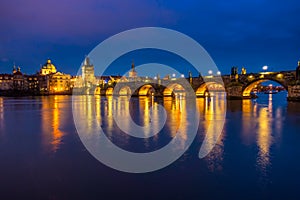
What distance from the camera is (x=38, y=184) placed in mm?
5840

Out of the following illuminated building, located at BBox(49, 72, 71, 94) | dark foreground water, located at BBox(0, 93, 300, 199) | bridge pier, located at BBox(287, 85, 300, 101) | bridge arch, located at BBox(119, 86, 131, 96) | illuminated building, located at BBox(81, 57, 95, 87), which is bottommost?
dark foreground water, located at BBox(0, 93, 300, 199)

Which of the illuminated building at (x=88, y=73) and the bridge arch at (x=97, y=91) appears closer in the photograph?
the bridge arch at (x=97, y=91)

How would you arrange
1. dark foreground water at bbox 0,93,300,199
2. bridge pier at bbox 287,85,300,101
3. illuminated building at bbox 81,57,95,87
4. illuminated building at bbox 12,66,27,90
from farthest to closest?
illuminated building at bbox 81,57,95,87
illuminated building at bbox 12,66,27,90
bridge pier at bbox 287,85,300,101
dark foreground water at bbox 0,93,300,199

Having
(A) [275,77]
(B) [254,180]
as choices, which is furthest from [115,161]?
(A) [275,77]

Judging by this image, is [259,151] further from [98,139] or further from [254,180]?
[98,139]

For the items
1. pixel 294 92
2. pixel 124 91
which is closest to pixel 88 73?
pixel 124 91

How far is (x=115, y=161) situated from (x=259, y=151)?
16.8 feet

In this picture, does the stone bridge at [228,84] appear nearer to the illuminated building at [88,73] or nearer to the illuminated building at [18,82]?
the illuminated building at [88,73]

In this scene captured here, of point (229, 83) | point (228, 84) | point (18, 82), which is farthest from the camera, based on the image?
point (18, 82)

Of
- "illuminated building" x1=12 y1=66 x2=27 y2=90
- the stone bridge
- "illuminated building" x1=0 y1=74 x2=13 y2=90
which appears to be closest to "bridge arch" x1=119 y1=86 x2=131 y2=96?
the stone bridge

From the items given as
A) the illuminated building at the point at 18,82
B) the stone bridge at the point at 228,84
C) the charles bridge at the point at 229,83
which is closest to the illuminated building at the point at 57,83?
Result: the illuminated building at the point at 18,82

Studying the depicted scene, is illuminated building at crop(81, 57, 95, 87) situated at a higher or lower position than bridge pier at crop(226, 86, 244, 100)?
higher

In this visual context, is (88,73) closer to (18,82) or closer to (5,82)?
(18,82)

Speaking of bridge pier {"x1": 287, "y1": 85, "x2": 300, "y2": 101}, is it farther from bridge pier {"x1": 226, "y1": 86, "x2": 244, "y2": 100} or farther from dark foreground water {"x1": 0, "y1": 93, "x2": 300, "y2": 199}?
dark foreground water {"x1": 0, "y1": 93, "x2": 300, "y2": 199}
